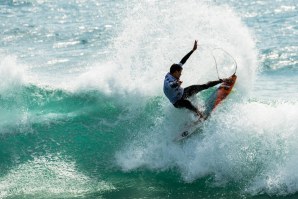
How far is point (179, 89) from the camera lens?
36.0ft

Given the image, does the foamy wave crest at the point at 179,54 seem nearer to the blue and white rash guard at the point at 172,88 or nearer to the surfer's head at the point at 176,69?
the blue and white rash guard at the point at 172,88

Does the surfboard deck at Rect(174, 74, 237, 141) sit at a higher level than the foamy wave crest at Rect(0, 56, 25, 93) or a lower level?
higher

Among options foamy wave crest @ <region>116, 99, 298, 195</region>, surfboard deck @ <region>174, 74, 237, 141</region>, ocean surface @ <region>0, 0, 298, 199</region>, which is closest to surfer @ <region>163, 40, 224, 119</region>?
surfboard deck @ <region>174, 74, 237, 141</region>

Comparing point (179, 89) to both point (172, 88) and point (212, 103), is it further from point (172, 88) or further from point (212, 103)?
point (212, 103)

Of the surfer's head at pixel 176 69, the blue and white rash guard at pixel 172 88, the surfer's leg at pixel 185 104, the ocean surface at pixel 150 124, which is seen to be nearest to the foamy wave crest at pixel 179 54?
the ocean surface at pixel 150 124

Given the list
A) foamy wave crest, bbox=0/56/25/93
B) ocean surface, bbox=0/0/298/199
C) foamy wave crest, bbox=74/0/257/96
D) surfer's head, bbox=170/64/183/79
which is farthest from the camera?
foamy wave crest, bbox=0/56/25/93

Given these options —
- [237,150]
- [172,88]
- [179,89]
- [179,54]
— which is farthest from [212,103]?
[179,54]

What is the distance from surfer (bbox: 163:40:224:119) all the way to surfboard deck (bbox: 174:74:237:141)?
224 millimetres

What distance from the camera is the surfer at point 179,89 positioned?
35.7 ft

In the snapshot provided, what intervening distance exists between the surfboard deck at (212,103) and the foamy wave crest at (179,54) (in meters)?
1.46

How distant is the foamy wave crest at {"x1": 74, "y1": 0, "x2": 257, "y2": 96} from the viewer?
539 inches

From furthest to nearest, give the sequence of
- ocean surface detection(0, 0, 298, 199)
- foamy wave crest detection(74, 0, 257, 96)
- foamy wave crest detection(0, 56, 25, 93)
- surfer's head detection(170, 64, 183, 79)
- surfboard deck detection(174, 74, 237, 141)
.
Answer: foamy wave crest detection(0, 56, 25, 93), foamy wave crest detection(74, 0, 257, 96), surfboard deck detection(174, 74, 237, 141), surfer's head detection(170, 64, 183, 79), ocean surface detection(0, 0, 298, 199)

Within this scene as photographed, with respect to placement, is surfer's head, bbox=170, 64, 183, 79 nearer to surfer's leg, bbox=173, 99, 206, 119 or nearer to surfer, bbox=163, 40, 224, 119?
surfer, bbox=163, 40, 224, 119

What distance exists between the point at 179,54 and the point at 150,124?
2.64 m
